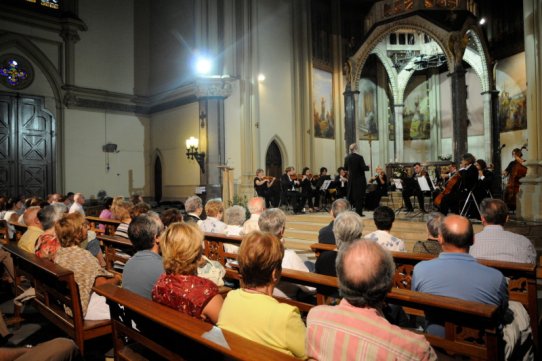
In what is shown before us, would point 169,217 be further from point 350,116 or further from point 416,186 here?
point 350,116

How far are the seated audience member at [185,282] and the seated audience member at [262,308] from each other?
253mm

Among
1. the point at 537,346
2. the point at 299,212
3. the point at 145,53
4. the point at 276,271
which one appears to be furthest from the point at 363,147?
the point at 276,271

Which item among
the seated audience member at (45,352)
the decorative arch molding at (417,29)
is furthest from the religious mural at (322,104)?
the seated audience member at (45,352)

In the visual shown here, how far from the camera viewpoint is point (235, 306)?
1781 millimetres

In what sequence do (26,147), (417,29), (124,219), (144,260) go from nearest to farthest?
(144,260), (124,219), (417,29), (26,147)

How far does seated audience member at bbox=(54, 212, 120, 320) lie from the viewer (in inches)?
117

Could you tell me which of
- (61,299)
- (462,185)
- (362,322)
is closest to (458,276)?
(362,322)

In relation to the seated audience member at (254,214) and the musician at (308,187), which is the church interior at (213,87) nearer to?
the musician at (308,187)

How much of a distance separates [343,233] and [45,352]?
2045 millimetres

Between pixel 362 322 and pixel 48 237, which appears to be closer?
pixel 362 322

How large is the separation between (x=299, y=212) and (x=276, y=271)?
9.25 meters

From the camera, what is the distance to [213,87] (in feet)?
39.6

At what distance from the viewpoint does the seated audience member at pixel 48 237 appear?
3.59m

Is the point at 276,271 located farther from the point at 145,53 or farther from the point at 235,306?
the point at 145,53
